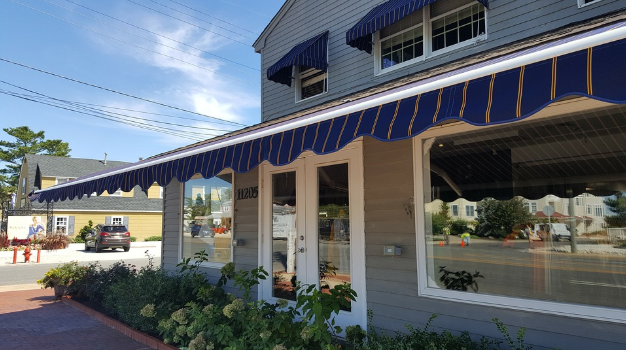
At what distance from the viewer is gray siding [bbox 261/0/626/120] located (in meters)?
6.37

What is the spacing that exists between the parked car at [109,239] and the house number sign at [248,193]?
20155 mm

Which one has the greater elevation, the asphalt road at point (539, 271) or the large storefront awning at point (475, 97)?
the large storefront awning at point (475, 97)

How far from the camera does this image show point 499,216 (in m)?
4.51

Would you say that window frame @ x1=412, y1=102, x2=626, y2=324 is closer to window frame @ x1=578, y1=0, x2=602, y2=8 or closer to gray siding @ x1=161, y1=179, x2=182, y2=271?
window frame @ x1=578, y1=0, x2=602, y2=8

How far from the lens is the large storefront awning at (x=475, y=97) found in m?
2.39

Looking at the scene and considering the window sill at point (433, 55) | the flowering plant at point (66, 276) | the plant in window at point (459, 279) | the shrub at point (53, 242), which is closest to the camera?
the plant in window at point (459, 279)

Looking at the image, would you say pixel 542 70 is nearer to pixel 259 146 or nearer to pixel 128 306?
pixel 259 146

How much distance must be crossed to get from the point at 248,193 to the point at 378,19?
4021 millimetres

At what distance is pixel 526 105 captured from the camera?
260cm

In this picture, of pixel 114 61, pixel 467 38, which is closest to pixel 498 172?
pixel 467 38

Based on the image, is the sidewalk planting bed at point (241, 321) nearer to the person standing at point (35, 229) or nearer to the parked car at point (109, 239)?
the parked car at point (109, 239)

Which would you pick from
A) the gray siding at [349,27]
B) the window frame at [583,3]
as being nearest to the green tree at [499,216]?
the gray siding at [349,27]

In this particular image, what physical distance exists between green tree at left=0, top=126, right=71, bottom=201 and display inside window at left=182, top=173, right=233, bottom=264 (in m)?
46.9

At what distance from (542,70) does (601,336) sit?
243 cm
